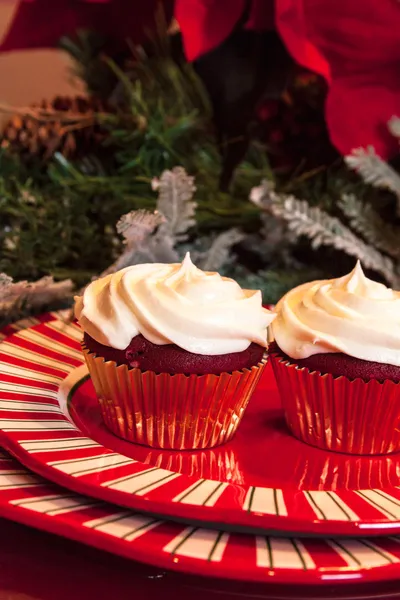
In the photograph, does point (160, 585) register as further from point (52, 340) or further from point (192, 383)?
point (52, 340)

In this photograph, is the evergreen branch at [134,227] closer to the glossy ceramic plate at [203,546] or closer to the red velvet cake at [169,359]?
the red velvet cake at [169,359]

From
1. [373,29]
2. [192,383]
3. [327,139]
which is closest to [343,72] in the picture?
[373,29]

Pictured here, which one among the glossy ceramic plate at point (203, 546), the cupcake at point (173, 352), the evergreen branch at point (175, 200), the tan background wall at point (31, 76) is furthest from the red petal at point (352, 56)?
the tan background wall at point (31, 76)

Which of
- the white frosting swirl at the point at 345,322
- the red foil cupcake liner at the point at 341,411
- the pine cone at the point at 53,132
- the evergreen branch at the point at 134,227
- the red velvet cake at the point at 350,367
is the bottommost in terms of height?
the red foil cupcake liner at the point at 341,411

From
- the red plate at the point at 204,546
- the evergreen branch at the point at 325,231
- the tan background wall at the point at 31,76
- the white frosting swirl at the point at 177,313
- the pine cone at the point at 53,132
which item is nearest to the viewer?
the red plate at the point at 204,546

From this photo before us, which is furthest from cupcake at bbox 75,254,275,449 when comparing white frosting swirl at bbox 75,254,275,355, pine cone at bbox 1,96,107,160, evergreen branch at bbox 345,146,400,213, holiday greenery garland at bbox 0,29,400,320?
pine cone at bbox 1,96,107,160

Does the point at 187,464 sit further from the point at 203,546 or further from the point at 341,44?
the point at 341,44

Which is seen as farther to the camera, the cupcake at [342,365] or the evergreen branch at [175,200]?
the evergreen branch at [175,200]
